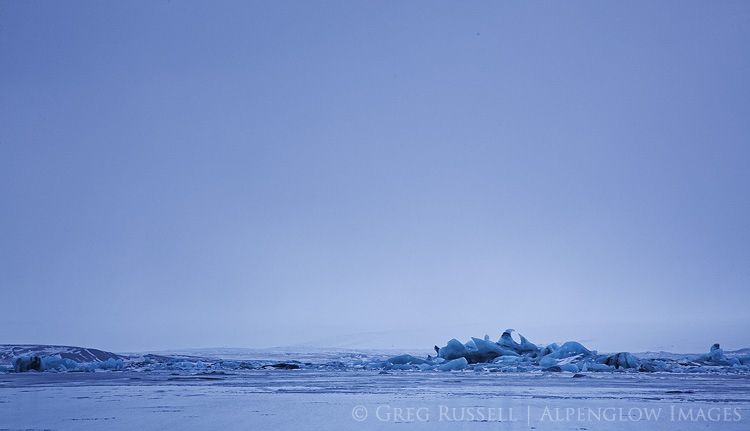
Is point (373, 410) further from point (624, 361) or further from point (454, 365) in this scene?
point (624, 361)

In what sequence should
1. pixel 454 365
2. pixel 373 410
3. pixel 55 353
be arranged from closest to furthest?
1. pixel 373 410
2. pixel 454 365
3. pixel 55 353

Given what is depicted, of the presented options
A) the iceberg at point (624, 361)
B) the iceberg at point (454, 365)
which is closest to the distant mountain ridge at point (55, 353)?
the iceberg at point (454, 365)

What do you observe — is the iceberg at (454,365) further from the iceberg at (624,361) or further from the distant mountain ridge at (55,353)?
the distant mountain ridge at (55,353)

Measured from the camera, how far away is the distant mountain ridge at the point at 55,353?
22.1 metres

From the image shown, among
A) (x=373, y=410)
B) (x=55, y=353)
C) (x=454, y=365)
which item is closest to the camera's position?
(x=373, y=410)

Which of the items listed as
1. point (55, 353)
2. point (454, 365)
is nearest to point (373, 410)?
point (454, 365)

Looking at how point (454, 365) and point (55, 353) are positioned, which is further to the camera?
point (55, 353)

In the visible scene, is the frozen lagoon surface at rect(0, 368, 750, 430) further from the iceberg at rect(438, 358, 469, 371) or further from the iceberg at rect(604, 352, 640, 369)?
the iceberg at rect(438, 358, 469, 371)

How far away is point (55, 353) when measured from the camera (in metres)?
22.0

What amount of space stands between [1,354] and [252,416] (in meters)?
22.0

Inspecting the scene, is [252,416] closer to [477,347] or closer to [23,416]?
[23,416]

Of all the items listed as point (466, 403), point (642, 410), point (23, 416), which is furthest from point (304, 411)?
point (642, 410)

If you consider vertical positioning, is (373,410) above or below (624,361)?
above

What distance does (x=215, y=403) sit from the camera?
6719 mm
